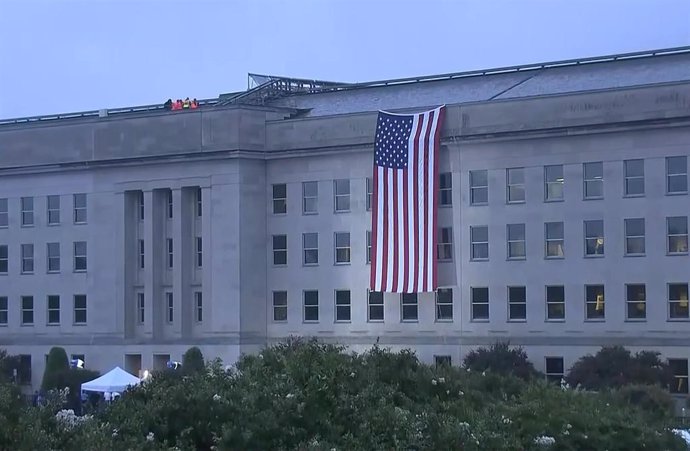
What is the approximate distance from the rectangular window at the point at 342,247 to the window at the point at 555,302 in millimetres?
10690

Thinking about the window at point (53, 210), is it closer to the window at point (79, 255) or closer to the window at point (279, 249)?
the window at point (79, 255)

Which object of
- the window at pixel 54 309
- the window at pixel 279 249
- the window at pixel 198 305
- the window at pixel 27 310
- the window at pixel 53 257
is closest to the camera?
the window at pixel 279 249

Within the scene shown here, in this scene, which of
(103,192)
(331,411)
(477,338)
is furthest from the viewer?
(103,192)

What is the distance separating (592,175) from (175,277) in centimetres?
2259

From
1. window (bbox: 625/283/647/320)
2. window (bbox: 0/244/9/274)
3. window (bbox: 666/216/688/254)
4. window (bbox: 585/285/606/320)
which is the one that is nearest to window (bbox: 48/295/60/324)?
window (bbox: 0/244/9/274)

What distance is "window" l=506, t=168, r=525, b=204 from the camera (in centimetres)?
6619

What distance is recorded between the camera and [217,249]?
240ft

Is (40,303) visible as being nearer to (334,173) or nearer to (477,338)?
(334,173)

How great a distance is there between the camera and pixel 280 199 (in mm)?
73875

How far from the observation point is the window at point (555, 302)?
213ft

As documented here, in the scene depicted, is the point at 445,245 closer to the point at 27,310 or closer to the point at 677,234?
the point at 677,234

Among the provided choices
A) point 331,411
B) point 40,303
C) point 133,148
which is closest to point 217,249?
point 133,148

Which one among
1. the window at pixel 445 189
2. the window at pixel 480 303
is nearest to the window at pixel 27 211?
the window at pixel 445 189

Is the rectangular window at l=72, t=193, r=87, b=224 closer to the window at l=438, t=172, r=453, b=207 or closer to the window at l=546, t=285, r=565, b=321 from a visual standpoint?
the window at l=438, t=172, r=453, b=207
